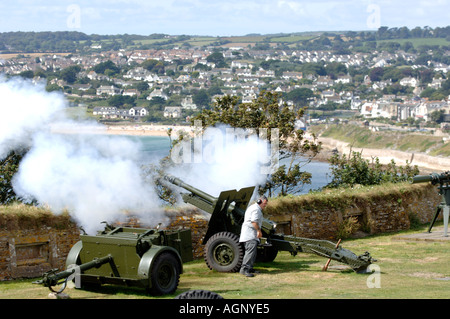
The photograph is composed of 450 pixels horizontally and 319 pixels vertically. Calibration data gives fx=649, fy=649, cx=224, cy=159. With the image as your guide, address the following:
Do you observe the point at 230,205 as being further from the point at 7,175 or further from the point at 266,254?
the point at 7,175

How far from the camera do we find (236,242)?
44.9 ft

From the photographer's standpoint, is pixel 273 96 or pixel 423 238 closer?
pixel 423 238

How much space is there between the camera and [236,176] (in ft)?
61.8

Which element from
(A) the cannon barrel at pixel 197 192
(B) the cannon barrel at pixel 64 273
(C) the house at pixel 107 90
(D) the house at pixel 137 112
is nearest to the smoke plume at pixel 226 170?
(A) the cannon barrel at pixel 197 192

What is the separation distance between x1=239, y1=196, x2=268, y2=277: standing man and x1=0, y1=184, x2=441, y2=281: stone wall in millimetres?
2973

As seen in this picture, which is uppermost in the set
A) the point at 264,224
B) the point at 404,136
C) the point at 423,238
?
the point at 264,224

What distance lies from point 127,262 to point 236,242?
2.88m

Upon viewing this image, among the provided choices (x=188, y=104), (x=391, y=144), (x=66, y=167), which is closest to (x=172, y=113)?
(x=188, y=104)

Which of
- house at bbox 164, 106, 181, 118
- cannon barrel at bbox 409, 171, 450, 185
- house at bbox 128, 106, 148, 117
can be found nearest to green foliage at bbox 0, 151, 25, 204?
cannon barrel at bbox 409, 171, 450, 185

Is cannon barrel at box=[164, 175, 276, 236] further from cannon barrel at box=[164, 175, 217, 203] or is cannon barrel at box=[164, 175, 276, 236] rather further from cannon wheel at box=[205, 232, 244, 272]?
cannon wheel at box=[205, 232, 244, 272]
